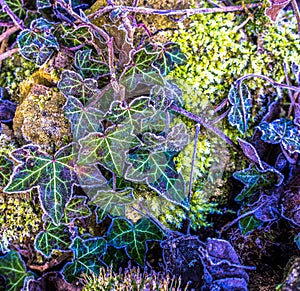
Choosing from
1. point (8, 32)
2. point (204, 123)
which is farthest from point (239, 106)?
point (8, 32)

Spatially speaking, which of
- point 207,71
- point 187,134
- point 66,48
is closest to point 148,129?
point 187,134

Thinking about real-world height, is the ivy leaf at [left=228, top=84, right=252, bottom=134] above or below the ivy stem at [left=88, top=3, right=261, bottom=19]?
below

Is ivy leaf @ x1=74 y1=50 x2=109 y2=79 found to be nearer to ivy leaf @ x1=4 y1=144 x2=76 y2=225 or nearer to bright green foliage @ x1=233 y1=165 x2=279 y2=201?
ivy leaf @ x1=4 y1=144 x2=76 y2=225

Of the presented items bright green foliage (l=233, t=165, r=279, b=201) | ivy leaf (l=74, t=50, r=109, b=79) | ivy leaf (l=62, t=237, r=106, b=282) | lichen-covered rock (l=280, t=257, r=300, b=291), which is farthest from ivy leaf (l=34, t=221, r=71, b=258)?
lichen-covered rock (l=280, t=257, r=300, b=291)

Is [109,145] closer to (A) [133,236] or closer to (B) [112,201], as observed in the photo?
(B) [112,201]

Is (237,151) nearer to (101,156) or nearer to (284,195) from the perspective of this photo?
(284,195)

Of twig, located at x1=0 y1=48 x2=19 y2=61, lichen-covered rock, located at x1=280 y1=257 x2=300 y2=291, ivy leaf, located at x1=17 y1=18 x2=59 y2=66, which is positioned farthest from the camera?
→ twig, located at x1=0 y1=48 x2=19 y2=61
